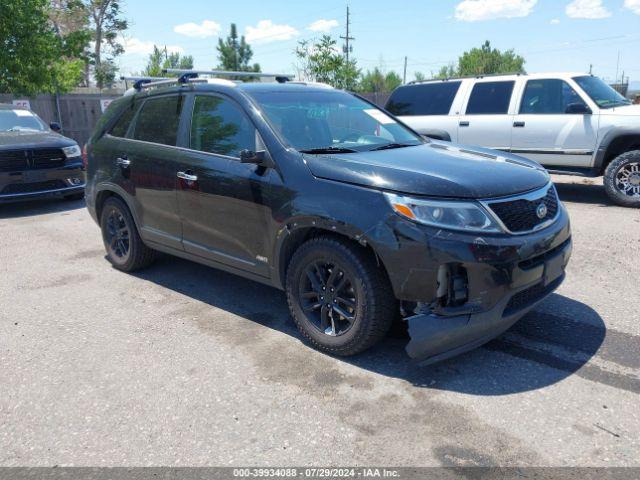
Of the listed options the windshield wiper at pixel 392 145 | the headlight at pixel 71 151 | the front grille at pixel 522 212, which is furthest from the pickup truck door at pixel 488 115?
the headlight at pixel 71 151

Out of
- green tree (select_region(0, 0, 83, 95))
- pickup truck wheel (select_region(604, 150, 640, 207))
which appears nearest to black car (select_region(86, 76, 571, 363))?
pickup truck wheel (select_region(604, 150, 640, 207))

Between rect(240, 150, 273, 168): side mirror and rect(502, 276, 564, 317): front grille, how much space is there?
1820 millimetres

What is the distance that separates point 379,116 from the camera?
4754 mm

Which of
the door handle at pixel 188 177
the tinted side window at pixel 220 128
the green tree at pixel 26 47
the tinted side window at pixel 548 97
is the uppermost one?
the green tree at pixel 26 47

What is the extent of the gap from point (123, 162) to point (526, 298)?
3.72 m

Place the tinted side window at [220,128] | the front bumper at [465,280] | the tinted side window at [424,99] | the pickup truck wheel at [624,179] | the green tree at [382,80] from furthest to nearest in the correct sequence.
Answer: the green tree at [382,80]
the tinted side window at [424,99]
the pickup truck wheel at [624,179]
the tinted side window at [220,128]
the front bumper at [465,280]

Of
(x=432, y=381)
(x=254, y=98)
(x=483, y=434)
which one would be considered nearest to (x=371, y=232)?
(x=432, y=381)

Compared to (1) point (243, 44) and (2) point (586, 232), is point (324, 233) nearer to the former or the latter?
(2) point (586, 232)

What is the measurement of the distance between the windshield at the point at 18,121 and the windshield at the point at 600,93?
937 centimetres

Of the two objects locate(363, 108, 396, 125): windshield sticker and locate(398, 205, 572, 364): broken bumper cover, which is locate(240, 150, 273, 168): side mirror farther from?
locate(398, 205, 572, 364): broken bumper cover

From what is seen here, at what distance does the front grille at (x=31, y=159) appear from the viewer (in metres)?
8.42

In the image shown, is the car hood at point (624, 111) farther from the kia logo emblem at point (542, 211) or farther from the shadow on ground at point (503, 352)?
the kia logo emblem at point (542, 211)

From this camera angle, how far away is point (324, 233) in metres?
3.52

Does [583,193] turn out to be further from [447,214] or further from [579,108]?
[447,214]
